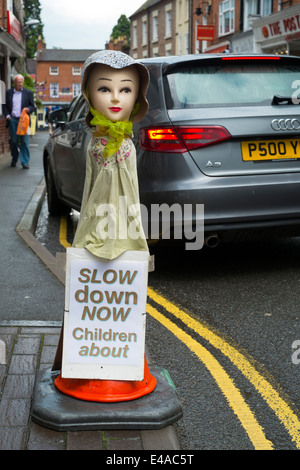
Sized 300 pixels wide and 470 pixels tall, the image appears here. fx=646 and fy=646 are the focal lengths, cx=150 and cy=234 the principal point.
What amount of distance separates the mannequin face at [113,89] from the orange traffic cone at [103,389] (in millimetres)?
1187

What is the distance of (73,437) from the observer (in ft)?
8.69

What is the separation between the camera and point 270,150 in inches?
202

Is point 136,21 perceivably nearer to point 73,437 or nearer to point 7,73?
point 7,73

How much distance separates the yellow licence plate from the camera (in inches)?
200

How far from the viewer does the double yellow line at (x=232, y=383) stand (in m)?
2.87

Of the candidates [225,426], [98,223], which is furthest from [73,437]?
[98,223]

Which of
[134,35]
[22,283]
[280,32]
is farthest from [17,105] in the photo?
[134,35]

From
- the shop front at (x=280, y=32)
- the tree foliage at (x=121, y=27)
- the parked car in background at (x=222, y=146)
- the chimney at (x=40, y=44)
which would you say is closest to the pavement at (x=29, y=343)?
the parked car in background at (x=222, y=146)

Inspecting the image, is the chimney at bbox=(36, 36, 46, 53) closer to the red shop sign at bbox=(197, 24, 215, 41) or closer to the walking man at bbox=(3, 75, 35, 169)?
the red shop sign at bbox=(197, 24, 215, 41)

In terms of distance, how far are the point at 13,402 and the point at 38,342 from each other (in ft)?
2.64

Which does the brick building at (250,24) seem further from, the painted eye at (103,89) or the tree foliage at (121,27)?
A: the tree foliage at (121,27)

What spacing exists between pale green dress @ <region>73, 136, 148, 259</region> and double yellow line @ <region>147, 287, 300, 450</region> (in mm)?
931

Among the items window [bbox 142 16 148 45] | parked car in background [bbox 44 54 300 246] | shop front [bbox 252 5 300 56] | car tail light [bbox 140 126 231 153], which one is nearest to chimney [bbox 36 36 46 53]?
window [bbox 142 16 148 45]

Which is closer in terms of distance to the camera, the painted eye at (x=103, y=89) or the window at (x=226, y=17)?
the painted eye at (x=103, y=89)
